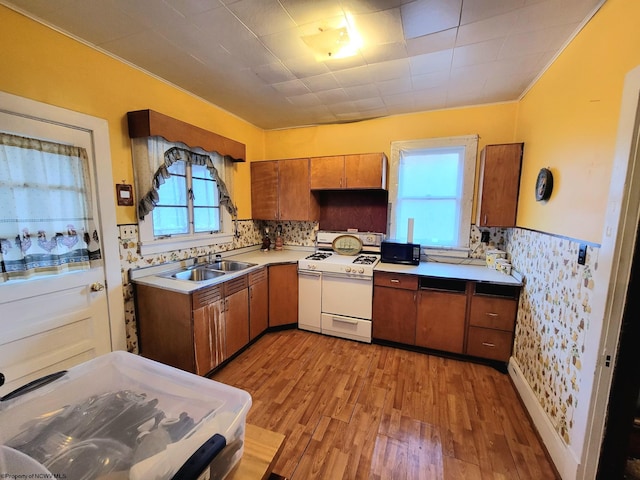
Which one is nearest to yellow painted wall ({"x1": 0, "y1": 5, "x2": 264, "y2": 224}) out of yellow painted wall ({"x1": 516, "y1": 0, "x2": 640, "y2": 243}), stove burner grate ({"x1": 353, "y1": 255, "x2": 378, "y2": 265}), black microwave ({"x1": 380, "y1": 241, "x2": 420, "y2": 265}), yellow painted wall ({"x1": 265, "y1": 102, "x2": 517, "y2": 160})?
yellow painted wall ({"x1": 265, "y1": 102, "x2": 517, "y2": 160})

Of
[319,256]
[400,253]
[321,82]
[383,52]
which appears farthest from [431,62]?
[319,256]

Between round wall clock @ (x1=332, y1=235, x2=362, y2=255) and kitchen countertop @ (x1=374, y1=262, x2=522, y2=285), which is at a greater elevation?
round wall clock @ (x1=332, y1=235, x2=362, y2=255)

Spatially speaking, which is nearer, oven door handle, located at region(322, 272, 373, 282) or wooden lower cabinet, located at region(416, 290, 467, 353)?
wooden lower cabinet, located at region(416, 290, 467, 353)

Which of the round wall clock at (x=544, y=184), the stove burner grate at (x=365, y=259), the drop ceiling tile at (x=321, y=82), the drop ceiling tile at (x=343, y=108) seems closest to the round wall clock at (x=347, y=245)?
the stove burner grate at (x=365, y=259)

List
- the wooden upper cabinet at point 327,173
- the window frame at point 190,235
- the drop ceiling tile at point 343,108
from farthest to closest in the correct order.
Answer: the wooden upper cabinet at point 327,173 < the drop ceiling tile at point 343,108 < the window frame at point 190,235

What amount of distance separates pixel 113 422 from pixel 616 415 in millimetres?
2219

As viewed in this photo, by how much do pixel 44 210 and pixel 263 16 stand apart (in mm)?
1898

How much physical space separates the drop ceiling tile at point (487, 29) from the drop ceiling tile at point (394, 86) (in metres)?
0.60

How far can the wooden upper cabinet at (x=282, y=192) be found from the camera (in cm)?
338

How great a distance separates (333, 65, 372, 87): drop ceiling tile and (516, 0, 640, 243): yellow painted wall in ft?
4.57

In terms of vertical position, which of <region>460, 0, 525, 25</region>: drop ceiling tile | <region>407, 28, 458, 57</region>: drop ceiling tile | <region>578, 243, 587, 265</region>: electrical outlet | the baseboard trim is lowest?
the baseboard trim

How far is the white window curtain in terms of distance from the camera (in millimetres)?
→ 1598

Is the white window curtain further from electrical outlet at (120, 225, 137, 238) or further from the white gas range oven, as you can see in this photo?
the white gas range oven

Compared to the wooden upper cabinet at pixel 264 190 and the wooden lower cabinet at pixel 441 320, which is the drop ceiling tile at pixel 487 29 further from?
the wooden upper cabinet at pixel 264 190
